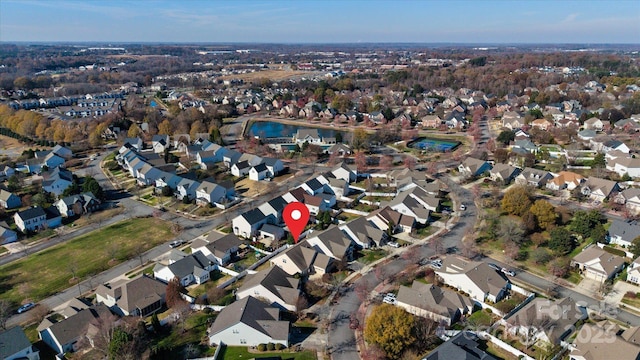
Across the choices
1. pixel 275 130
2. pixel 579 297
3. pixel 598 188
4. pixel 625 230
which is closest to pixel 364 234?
pixel 579 297

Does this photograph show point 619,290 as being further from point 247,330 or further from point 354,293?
point 247,330

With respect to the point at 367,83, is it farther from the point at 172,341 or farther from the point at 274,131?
the point at 172,341

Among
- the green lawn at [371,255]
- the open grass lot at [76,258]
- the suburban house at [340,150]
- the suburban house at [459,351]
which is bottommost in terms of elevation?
the open grass lot at [76,258]

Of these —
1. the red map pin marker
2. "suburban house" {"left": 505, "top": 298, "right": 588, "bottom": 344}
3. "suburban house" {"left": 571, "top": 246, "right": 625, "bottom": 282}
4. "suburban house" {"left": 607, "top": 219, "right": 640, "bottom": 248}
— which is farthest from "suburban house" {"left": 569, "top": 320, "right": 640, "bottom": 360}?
the red map pin marker

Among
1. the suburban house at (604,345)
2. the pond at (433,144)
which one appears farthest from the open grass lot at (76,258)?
the pond at (433,144)

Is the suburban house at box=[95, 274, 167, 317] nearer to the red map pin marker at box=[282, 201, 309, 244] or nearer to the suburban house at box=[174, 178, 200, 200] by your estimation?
the red map pin marker at box=[282, 201, 309, 244]

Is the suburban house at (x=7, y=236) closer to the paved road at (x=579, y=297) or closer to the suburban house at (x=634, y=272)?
the paved road at (x=579, y=297)
